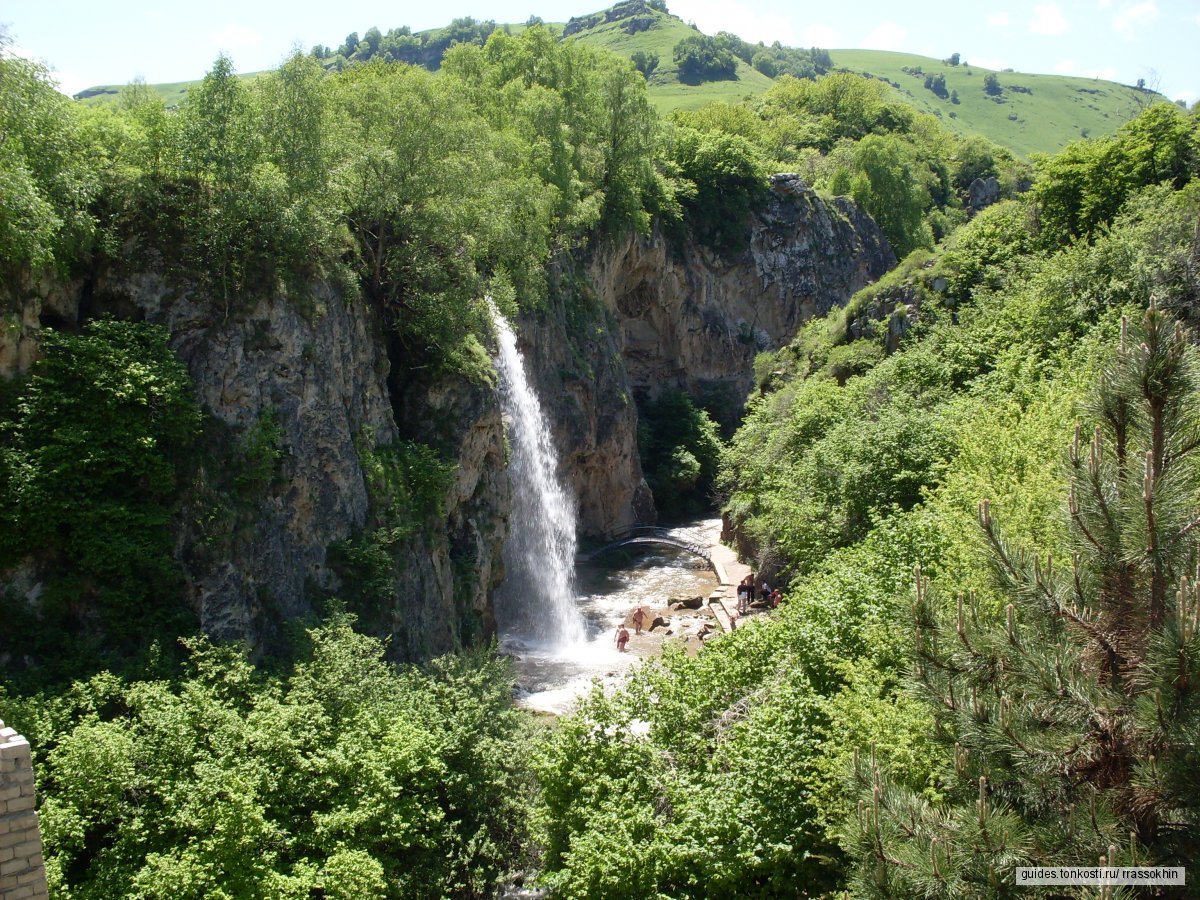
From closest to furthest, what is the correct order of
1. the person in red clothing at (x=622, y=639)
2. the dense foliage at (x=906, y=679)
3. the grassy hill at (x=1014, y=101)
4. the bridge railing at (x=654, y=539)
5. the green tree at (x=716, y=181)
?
1. the dense foliage at (x=906, y=679)
2. the person in red clothing at (x=622, y=639)
3. the bridge railing at (x=654, y=539)
4. the green tree at (x=716, y=181)
5. the grassy hill at (x=1014, y=101)

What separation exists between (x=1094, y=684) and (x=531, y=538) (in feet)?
82.5

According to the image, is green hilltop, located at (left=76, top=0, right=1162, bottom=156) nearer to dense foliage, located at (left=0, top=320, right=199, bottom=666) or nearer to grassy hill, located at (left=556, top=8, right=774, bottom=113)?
grassy hill, located at (left=556, top=8, right=774, bottom=113)

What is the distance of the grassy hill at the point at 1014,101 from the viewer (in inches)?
5699

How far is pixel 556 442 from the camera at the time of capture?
36.5 meters

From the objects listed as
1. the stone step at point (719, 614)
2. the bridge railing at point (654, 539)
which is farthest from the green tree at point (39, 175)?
the bridge railing at point (654, 539)

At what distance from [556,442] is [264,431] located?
20326 mm

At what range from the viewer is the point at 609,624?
101 feet

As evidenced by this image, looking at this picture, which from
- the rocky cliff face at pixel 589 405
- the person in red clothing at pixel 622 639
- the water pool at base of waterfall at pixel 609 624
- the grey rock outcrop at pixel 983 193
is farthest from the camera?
the grey rock outcrop at pixel 983 193

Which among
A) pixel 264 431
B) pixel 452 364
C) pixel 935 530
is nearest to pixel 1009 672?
pixel 935 530

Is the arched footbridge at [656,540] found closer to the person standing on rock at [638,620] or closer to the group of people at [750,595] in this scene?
the group of people at [750,595]

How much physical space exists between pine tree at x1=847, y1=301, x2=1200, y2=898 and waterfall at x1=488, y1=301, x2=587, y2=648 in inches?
870

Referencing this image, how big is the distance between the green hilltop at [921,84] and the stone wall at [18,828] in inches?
4801

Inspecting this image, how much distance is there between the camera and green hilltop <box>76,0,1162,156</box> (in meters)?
133

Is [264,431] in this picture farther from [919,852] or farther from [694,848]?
[919,852]
